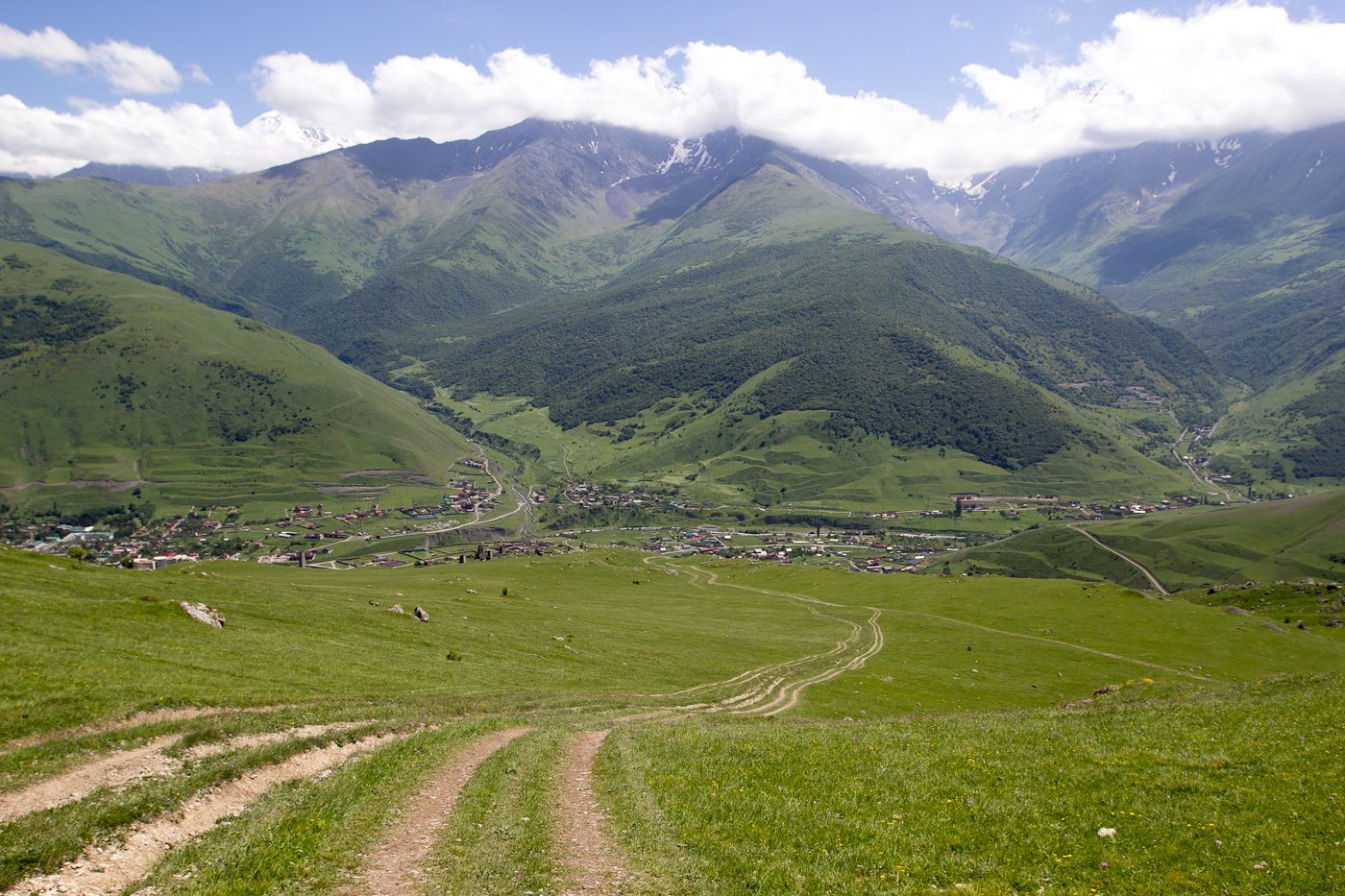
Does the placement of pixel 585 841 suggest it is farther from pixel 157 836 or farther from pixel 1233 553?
pixel 1233 553

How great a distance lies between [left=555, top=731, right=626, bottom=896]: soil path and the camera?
15.2 m

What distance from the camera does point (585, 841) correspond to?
17.7m

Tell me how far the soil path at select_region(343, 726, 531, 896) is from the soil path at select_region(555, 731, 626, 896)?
122 inches

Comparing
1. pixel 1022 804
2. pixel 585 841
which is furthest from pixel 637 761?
pixel 1022 804

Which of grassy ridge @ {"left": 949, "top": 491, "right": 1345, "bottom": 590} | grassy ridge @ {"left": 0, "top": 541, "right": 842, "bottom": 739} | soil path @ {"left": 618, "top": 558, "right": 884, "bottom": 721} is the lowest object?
grassy ridge @ {"left": 949, "top": 491, "right": 1345, "bottom": 590}

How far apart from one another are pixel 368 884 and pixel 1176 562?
212777 millimetres

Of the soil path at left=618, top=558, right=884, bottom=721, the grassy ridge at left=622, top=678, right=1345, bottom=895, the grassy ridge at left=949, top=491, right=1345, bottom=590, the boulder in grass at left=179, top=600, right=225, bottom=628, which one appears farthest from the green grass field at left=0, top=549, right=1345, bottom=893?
the grassy ridge at left=949, top=491, right=1345, bottom=590

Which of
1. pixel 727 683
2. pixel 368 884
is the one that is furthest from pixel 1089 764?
pixel 727 683

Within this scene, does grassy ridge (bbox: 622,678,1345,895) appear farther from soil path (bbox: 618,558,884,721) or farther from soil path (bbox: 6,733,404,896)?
soil path (bbox: 618,558,884,721)

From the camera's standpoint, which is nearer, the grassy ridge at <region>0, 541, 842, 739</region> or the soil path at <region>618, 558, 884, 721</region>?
the grassy ridge at <region>0, 541, 842, 739</region>

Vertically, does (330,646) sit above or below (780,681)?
above

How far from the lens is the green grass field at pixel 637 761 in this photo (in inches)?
616

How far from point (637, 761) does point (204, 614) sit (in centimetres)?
3098

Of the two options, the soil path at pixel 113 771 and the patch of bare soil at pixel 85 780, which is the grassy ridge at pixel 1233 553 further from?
the patch of bare soil at pixel 85 780
